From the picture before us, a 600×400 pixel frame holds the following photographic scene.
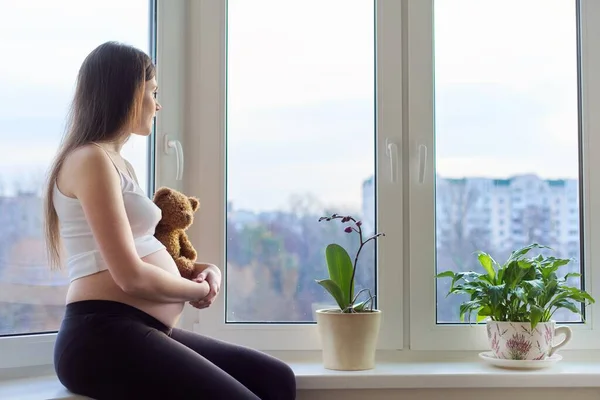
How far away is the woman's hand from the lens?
1652 millimetres

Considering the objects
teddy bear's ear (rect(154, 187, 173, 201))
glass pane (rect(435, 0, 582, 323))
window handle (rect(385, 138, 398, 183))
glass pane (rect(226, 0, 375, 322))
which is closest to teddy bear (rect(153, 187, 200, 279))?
teddy bear's ear (rect(154, 187, 173, 201))

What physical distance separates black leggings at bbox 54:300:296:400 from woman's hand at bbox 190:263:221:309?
0.61 ft

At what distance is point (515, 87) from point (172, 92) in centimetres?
98

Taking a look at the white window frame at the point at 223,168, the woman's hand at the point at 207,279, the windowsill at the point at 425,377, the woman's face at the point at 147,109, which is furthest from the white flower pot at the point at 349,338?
the woman's face at the point at 147,109

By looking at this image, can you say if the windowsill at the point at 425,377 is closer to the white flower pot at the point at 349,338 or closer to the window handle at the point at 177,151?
the white flower pot at the point at 349,338

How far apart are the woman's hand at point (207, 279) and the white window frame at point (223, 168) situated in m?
0.25

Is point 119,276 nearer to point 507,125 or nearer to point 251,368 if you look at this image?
point 251,368

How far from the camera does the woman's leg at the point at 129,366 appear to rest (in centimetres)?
139

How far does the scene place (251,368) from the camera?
1.66 m

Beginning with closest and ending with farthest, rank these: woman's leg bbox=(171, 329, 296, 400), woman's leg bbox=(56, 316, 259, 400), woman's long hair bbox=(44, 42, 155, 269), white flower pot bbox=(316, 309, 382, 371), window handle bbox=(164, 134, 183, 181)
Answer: woman's leg bbox=(56, 316, 259, 400), woman's long hair bbox=(44, 42, 155, 269), woman's leg bbox=(171, 329, 296, 400), white flower pot bbox=(316, 309, 382, 371), window handle bbox=(164, 134, 183, 181)

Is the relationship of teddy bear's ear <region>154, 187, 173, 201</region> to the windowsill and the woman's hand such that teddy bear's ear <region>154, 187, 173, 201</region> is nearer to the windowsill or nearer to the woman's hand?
the woman's hand

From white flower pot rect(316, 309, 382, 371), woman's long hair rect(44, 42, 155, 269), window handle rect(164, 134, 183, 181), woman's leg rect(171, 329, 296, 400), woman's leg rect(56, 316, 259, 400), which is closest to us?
woman's leg rect(56, 316, 259, 400)

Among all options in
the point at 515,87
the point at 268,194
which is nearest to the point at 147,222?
the point at 268,194

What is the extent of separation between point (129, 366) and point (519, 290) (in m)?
1.01
